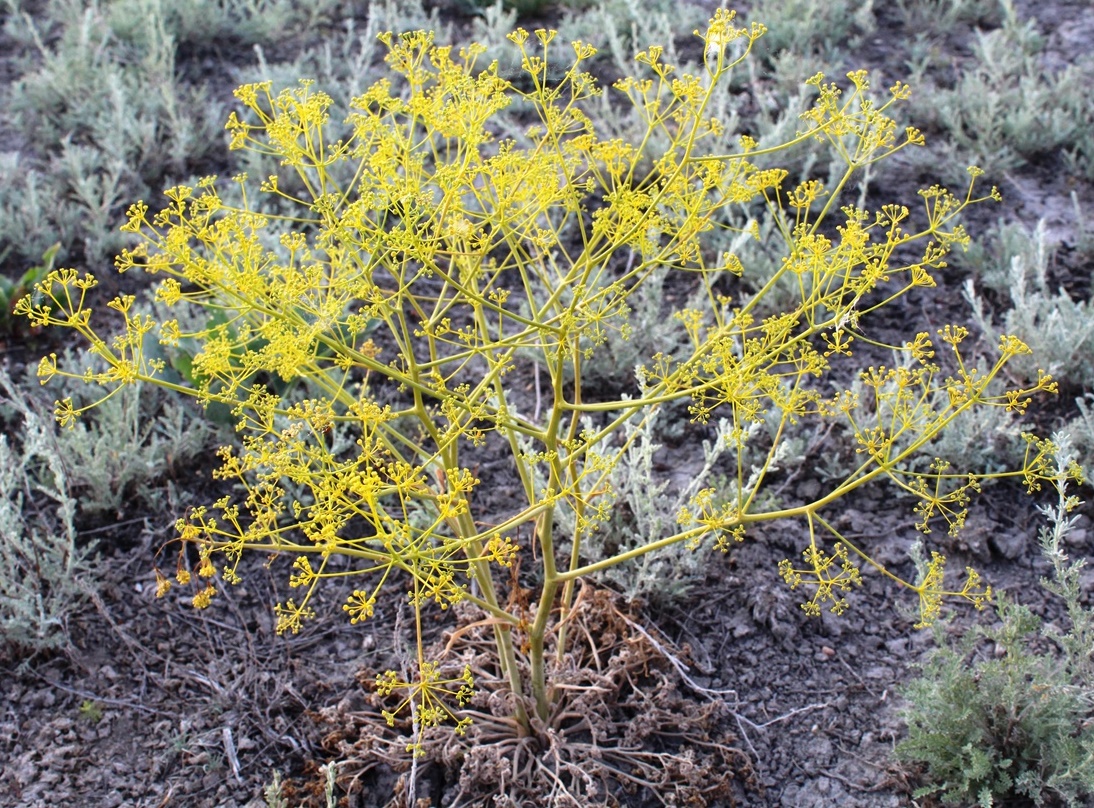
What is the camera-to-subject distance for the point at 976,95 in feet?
16.0

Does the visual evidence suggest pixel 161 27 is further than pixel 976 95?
Yes

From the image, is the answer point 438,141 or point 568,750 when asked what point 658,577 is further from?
point 438,141

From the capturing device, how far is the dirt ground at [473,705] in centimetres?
260

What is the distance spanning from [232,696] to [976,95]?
14.1 feet

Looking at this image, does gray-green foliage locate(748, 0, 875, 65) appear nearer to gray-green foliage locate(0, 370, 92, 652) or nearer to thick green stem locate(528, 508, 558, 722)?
thick green stem locate(528, 508, 558, 722)

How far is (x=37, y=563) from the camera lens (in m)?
3.02

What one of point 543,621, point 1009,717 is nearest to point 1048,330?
point 1009,717

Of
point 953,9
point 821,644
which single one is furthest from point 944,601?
point 953,9

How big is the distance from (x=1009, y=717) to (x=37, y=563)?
9.02 feet

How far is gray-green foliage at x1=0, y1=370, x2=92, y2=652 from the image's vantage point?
9.49 feet

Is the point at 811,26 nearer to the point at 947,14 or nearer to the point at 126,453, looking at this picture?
the point at 947,14

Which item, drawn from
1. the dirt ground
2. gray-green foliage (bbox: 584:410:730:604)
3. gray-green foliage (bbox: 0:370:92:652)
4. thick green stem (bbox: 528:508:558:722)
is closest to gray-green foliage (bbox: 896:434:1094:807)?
the dirt ground

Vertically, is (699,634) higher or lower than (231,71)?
lower

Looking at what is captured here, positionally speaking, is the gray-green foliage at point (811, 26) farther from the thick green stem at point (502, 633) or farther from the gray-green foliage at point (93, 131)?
the thick green stem at point (502, 633)
